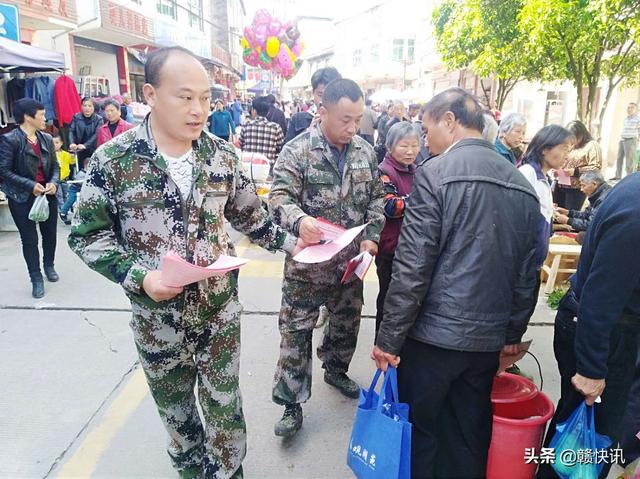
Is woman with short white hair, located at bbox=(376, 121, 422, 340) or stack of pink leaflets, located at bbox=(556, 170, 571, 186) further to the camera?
stack of pink leaflets, located at bbox=(556, 170, 571, 186)

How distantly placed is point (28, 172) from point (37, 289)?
1.07m

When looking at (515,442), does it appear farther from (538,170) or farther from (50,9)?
(50,9)

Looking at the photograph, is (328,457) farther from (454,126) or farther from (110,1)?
(110,1)

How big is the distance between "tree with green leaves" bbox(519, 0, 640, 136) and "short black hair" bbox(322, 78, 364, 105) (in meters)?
4.84

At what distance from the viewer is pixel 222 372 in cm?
190

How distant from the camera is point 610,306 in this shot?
1.67 m

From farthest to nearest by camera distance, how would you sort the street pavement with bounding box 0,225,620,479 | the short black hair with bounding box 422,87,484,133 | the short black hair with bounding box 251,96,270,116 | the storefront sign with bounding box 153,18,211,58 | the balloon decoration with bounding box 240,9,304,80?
the balloon decoration with bounding box 240,9,304,80 < the storefront sign with bounding box 153,18,211,58 < the short black hair with bounding box 251,96,270,116 < the street pavement with bounding box 0,225,620,479 < the short black hair with bounding box 422,87,484,133

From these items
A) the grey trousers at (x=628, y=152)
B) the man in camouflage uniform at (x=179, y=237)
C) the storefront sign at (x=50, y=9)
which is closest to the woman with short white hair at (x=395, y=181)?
the man in camouflage uniform at (x=179, y=237)

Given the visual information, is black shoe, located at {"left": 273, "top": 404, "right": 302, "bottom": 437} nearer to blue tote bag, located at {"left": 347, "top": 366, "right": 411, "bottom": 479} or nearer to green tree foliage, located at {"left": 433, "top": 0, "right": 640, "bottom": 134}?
blue tote bag, located at {"left": 347, "top": 366, "right": 411, "bottom": 479}

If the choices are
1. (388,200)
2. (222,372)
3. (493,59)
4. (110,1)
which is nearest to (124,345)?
(222,372)

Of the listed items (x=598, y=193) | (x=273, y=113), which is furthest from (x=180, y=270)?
(x=273, y=113)

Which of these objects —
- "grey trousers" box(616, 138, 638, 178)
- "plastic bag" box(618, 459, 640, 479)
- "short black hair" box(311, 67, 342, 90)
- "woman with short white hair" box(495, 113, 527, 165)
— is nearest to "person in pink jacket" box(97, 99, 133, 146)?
"short black hair" box(311, 67, 342, 90)

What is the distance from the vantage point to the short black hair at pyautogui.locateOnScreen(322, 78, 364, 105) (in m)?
2.29

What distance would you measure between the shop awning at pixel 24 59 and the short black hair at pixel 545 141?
679 cm
